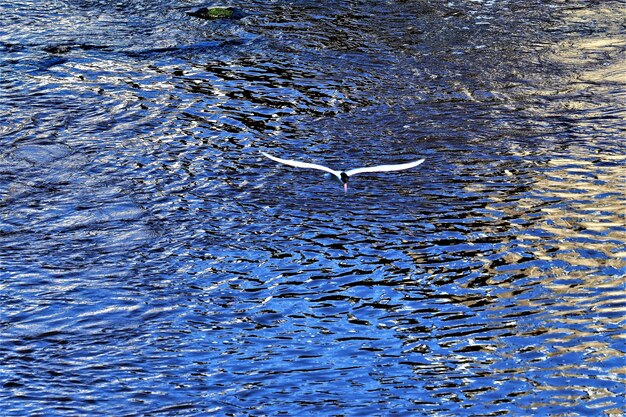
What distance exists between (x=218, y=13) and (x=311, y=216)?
5271 mm

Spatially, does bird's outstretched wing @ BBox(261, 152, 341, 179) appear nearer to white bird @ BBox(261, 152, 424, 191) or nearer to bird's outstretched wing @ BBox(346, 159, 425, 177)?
white bird @ BBox(261, 152, 424, 191)

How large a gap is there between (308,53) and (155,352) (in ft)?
18.8

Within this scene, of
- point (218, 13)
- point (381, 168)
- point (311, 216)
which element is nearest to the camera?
point (311, 216)

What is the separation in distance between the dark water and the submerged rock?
22 cm

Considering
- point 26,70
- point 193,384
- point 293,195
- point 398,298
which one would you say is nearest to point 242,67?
point 26,70

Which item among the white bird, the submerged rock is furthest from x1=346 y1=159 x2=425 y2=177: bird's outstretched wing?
the submerged rock

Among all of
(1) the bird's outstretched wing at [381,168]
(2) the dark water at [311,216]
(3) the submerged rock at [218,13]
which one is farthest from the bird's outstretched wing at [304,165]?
(3) the submerged rock at [218,13]

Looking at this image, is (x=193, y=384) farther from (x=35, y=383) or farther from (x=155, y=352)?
(x=35, y=383)

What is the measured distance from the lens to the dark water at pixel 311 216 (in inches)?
232

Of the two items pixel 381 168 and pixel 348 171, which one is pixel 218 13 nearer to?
pixel 348 171

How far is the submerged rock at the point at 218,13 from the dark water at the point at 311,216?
0.22 metres

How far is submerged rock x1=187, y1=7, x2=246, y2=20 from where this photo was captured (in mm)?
12330

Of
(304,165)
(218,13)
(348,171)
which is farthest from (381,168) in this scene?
(218,13)

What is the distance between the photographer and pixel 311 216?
25.7 feet
